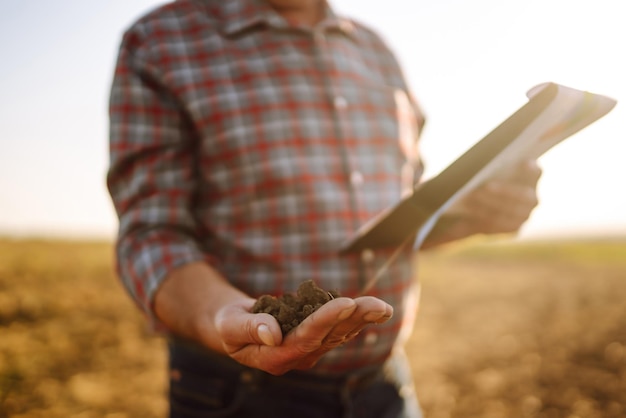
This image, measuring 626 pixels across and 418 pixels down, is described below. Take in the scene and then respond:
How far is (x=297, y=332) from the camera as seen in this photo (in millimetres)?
917

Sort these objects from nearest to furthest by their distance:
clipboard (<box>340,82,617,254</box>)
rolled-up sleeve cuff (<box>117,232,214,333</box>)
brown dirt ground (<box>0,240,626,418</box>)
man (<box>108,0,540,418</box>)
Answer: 1. clipboard (<box>340,82,617,254</box>)
2. rolled-up sleeve cuff (<box>117,232,214,333</box>)
3. man (<box>108,0,540,418</box>)
4. brown dirt ground (<box>0,240,626,418</box>)

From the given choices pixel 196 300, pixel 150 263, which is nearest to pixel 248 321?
pixel 196 300

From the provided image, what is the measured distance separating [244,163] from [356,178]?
347mm

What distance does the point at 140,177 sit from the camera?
156cm

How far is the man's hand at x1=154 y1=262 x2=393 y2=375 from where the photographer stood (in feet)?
2.89

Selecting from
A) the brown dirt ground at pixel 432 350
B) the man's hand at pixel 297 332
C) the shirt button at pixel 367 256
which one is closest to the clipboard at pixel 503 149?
the shirt button at pixel 367 256

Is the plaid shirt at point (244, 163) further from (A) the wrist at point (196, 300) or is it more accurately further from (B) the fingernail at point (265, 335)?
(B) the fingernail at point (265, 335)

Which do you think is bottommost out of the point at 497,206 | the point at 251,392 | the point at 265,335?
the point at 251,392

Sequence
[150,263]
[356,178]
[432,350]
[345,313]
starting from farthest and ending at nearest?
[432,350]
[356,178]
[150,263]
[345,313]

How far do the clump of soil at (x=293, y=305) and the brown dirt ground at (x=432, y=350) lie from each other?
49.0 inches

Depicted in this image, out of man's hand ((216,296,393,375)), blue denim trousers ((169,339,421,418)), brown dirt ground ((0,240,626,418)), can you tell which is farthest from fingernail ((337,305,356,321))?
brown dirt ground ((0,240,626,418))

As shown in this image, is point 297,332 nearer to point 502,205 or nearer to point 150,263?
point 150,263

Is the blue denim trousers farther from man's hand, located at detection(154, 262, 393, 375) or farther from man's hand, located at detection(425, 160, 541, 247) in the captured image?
man's hand, located at detection(425, 160, 541, 247)

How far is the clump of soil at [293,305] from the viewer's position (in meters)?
1.02
